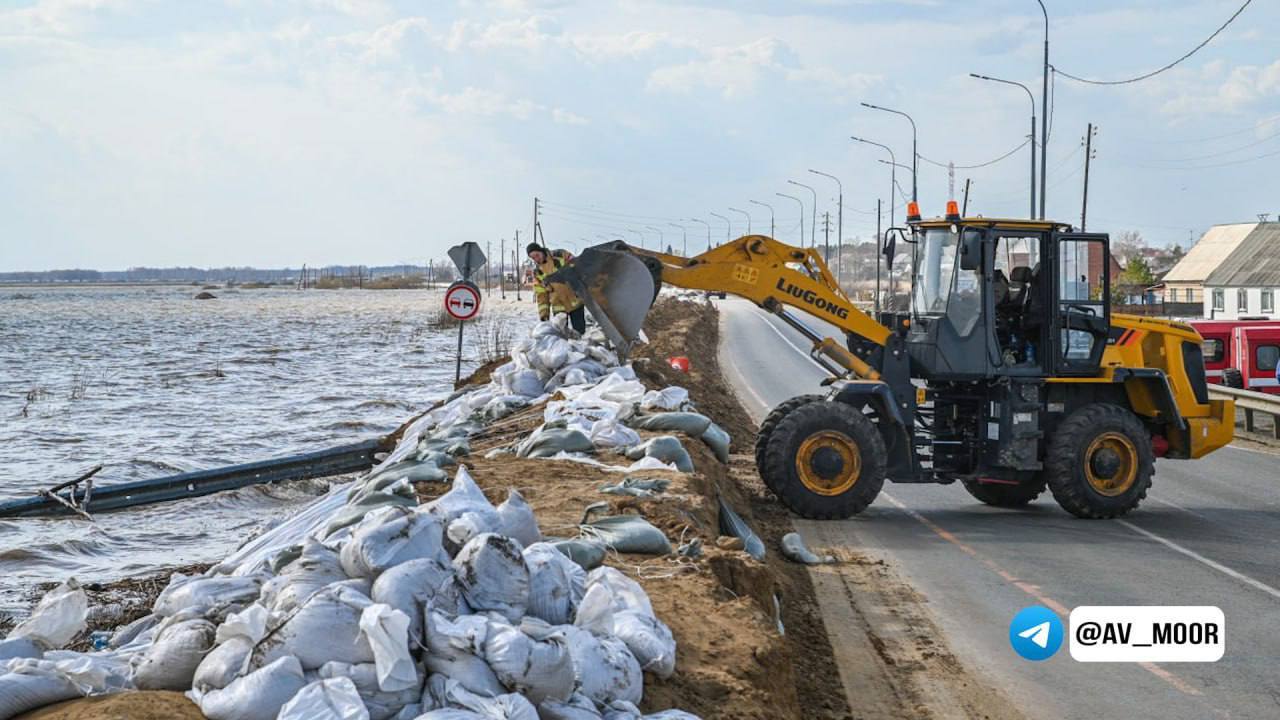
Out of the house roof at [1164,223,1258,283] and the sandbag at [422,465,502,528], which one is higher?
the house roof at [1164,223,1258,283]

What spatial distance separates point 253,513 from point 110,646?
28.5 ft

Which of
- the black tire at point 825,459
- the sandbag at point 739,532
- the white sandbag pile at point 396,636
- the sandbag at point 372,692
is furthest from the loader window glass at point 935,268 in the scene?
the sandbag at point 372,692

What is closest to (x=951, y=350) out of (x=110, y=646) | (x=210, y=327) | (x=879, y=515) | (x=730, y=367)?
(x=879, y=515)

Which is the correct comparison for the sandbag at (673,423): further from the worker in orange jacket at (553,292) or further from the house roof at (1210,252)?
the house roof at (1210,252)

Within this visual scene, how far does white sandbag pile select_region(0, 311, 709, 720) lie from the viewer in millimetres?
5293

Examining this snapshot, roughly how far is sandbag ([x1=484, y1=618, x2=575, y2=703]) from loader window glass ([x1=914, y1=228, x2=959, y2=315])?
9631 mm

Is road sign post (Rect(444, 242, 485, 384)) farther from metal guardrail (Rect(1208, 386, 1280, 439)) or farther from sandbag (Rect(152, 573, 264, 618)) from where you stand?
sandbag (Rect(152, 573, 264, 618))

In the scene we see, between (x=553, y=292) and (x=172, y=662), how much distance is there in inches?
594

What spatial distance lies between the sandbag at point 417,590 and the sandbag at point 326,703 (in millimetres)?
492

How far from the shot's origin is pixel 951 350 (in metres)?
14.4

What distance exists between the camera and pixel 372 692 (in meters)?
5.34

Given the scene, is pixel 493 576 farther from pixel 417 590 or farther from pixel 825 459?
pixel 825 459

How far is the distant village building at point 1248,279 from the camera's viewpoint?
68.1m

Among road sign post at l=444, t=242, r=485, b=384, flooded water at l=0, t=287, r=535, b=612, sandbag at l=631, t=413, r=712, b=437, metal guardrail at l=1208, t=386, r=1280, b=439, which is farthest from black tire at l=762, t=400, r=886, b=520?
metal guardrail at l=1208, t=386, r=1280, b=439
